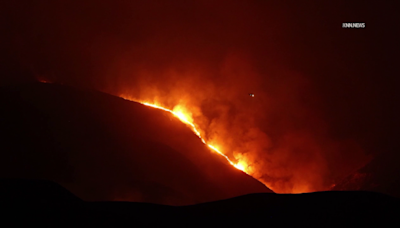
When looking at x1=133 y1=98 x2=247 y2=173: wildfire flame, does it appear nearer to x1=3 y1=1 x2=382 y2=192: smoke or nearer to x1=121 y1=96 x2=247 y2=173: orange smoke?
x1=121 y1=96 x2=247 y2=173: orange smoke

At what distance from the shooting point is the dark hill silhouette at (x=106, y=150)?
22.3 feet

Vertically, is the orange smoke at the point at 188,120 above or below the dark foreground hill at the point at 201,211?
above

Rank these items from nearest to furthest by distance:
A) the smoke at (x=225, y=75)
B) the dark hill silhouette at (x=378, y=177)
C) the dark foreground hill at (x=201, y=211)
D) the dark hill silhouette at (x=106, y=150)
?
the dark foreground hill at (x=201, y=211), the dark hill silhouette at (x=106, y=150), the dark hill silhouette at (x=378, y=177), the smoke at (x=225, y=75)

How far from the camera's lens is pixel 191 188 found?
25.3 feet

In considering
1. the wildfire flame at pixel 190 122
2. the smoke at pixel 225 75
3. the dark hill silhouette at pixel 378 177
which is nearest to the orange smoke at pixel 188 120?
the wildfire flame at pixel 190 122

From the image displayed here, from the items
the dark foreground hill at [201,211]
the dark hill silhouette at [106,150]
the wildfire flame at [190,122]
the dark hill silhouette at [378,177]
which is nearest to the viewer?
the dark foreground hill at [201,211]

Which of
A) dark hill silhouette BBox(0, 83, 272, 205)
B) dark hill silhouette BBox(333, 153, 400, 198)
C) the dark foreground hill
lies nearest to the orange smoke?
dark hill silhouette BBox(0, 83, 272, 205)

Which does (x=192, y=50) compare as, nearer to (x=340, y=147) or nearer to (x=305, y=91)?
(x=305, y=91)

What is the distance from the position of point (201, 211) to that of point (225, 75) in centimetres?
Answer: 551

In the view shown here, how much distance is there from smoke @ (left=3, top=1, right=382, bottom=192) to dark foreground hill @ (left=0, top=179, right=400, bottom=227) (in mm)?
4479

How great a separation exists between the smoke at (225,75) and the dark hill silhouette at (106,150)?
696 millimetres

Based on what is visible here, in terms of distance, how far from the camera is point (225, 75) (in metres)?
9.44

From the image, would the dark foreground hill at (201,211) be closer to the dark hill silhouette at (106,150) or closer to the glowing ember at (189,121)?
the dark hill silhouette at (106,150)

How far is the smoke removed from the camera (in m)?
8.98
